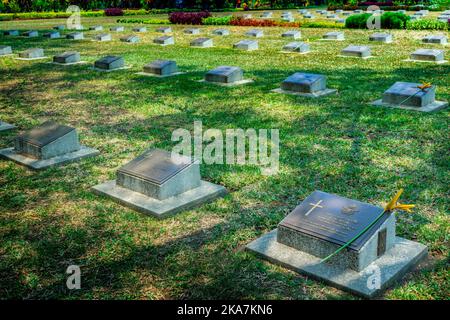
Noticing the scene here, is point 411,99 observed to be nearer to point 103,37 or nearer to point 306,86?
point 306,86

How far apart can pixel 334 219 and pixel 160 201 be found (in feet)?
6.60


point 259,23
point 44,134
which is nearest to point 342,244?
point 44,134

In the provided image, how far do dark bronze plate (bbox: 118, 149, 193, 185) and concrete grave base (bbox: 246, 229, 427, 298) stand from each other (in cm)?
142

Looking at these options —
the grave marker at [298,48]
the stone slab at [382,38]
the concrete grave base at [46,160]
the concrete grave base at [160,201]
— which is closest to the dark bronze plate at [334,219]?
the concrete grave base at [160,201]

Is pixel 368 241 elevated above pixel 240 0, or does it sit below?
below

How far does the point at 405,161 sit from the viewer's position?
618 cm

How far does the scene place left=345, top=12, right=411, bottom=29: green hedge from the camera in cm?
2184

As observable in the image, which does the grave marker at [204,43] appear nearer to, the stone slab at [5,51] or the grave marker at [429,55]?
the stone slab at [5,51]

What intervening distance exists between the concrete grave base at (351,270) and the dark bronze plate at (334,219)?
22 cm

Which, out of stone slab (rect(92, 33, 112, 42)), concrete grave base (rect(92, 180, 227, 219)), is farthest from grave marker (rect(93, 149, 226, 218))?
stone slab (rect(92, 33, 112, 42))

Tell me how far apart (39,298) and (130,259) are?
811 mm
